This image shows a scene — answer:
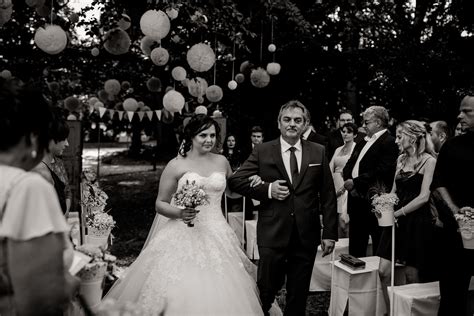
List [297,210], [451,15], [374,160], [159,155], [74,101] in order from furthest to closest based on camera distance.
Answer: [159,155]
[451,15]
[74,101]
[374,160]
[297,210]

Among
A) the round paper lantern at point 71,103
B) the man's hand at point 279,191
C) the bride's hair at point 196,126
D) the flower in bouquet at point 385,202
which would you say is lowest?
the flower in bouquet at point 385,202

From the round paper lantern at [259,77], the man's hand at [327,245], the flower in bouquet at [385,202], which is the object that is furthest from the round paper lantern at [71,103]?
the flower in bouquet at [385,202]

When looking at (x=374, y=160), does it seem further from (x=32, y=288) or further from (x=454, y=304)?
(x=32, y=288)

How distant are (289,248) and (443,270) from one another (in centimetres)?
119

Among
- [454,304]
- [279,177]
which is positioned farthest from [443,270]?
[279,177]

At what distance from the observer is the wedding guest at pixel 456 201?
3471 millimetres

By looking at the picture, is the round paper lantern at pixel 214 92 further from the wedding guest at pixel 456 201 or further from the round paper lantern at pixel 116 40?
the wedding guest at pixel 456 201

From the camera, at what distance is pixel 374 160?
5.05 m

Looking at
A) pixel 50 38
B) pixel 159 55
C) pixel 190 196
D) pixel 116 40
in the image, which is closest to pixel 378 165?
pixel 190 196

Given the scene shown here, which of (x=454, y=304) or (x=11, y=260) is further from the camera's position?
(x=454, y=304)

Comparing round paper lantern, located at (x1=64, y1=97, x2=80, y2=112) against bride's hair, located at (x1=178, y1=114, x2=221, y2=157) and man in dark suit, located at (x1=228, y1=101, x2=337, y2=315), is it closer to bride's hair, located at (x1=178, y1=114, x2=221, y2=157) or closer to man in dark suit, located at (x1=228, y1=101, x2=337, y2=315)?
bride's hair, located at (x1=178, y1=114, x2=221, y2=157)

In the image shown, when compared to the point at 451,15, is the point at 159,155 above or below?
below

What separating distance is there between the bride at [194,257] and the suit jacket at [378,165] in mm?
1494

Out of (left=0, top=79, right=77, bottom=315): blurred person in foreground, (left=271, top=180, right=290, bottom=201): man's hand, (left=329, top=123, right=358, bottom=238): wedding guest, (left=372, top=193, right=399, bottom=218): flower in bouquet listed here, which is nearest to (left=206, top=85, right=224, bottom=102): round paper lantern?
(left=329, top=123, right=358, bottom=238): wedding guest
